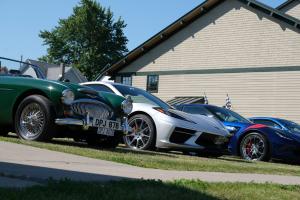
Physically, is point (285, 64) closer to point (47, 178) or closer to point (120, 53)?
point (47, 178)

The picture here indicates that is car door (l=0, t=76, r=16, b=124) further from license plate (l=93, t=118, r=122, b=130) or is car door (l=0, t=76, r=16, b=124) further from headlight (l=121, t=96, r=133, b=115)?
headlight (l=121, t=96, r=133, b=115)

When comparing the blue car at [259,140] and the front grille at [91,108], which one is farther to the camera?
the blue car at [259,140]

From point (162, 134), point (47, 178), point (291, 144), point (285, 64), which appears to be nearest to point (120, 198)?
point (47, 178)

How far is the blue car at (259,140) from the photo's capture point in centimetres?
1298

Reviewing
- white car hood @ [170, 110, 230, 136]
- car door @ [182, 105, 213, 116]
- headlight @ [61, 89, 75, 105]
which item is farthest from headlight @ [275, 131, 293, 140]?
headlight @ [61, 89, 75, 105]

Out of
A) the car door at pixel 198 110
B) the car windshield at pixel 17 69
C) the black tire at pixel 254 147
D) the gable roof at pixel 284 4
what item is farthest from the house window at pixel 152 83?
the car windshield at pixel 17 69

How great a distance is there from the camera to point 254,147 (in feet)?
43.5

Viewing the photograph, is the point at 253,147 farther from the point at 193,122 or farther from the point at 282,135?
the point at 193,122

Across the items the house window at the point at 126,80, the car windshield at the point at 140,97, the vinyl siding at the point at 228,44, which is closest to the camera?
the car windshield at the point at 140,97

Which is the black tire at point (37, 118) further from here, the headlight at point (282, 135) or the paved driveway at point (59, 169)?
the headlight at point (282, 135)

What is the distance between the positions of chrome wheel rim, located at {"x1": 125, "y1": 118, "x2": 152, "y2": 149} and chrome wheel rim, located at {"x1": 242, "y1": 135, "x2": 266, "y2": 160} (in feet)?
12.1

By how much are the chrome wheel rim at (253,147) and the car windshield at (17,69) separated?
17.2 feet

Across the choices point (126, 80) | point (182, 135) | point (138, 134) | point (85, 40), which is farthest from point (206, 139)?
point (85, 40)

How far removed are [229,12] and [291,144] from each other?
17.8m
